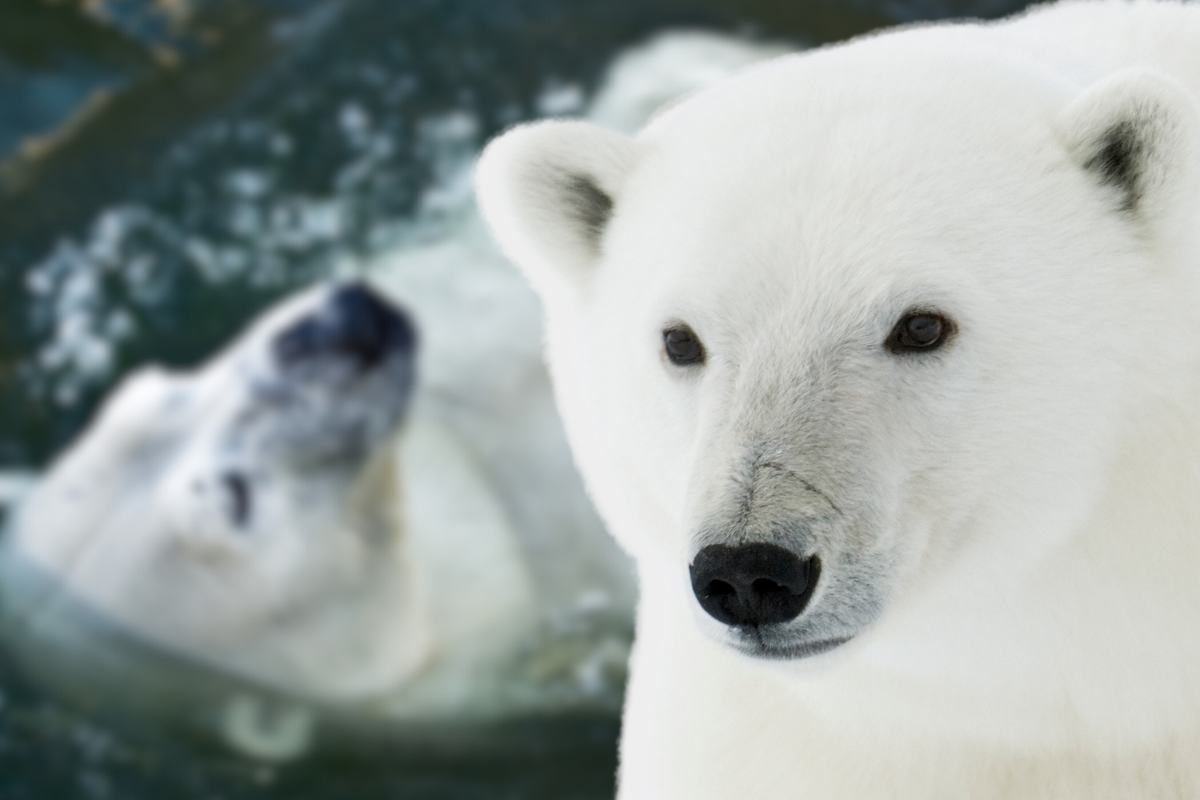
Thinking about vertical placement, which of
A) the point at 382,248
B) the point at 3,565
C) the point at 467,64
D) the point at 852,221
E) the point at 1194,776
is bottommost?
the point at 1194,776

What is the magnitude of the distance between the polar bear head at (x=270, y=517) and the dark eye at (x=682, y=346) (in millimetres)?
3059

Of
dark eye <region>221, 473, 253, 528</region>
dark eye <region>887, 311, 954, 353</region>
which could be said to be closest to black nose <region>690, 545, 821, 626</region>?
dark eye <region>887, 311, 954, 353</region>

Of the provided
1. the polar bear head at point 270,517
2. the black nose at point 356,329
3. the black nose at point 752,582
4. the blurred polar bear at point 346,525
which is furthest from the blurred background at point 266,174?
the black nose at point 752,582

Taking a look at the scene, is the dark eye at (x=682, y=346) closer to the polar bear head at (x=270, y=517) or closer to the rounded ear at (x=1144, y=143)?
the rounded ear at (x=1144, y=143)

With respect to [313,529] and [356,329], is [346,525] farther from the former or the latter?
[356,329]

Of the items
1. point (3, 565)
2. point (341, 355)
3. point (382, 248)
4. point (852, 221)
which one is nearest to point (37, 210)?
point (382, 248)

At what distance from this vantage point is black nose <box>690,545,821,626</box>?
113 cm

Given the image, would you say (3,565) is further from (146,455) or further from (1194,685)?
(1194,685)

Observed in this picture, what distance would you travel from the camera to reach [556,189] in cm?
144

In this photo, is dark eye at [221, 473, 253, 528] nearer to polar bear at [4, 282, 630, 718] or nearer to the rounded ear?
polar bear at [4, 282, 630, 718]

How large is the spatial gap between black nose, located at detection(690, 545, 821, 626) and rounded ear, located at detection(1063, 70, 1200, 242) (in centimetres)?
37

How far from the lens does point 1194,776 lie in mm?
1303

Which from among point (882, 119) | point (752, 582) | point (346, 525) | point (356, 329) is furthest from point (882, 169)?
point (346, 525)

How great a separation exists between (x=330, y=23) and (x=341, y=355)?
279cm
